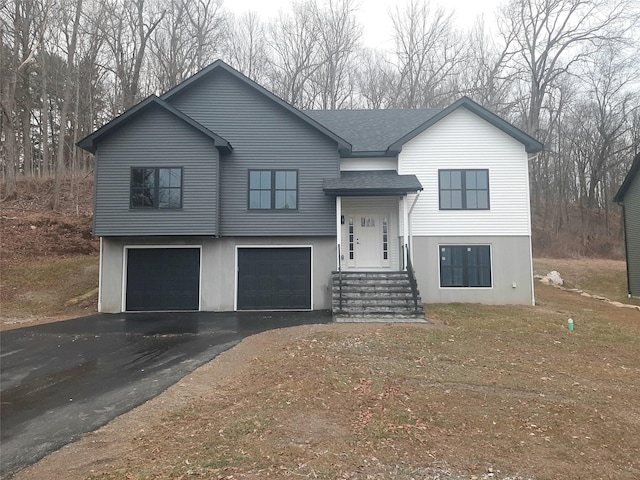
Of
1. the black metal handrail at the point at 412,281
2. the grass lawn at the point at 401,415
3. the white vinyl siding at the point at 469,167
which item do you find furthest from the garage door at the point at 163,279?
the white vinyl siding at the point at 469,167

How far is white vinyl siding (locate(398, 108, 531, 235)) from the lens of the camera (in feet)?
49.1

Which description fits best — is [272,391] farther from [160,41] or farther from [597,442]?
[160,41]

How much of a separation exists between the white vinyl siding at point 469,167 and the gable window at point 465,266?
606mm

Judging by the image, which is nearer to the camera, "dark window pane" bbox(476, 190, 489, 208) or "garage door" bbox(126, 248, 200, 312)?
"garage door" bbox(126, 248, 200, 312)

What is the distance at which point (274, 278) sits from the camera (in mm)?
14562

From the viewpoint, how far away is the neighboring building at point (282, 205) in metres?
13.8

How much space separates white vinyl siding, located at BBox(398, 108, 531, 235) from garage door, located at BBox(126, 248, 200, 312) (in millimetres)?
7964

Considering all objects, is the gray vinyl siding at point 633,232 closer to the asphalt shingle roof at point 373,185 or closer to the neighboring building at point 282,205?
the neighboring building at point 282,205

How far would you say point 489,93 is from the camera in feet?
101

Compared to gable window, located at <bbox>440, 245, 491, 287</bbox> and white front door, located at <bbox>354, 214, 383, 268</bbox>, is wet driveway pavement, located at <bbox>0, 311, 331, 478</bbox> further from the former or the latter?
gable window, located at <bbox>440, 245, 491, 287</bbox>

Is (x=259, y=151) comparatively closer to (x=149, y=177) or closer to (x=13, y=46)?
(x=149, y=177)

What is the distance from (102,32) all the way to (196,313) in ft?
72.9

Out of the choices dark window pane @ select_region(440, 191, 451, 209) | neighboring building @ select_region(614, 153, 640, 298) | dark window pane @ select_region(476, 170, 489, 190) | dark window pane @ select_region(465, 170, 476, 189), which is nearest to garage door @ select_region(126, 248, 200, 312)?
dark window pane @ select_region(440, 191, 451, 209)

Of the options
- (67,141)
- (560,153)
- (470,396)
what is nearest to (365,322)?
(470,396)
